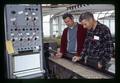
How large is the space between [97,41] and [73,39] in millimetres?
192

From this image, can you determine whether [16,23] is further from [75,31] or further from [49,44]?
[75,31]

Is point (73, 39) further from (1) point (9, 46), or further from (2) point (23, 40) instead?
(1) point (9, 46)

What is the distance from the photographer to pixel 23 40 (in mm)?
1673

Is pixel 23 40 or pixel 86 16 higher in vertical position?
pixel 86 16

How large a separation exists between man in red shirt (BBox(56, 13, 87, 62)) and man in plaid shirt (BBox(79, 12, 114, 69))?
4 cm

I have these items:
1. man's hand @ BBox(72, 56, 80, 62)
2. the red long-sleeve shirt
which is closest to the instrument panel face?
the red long-sleeve shirt

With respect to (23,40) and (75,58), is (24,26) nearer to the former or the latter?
(23,40)

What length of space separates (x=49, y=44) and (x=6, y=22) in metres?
0.37

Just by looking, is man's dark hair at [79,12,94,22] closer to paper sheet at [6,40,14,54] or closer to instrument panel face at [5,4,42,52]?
instrument panel face at [5,4,42,52]

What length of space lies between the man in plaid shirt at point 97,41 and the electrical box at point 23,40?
35 cm

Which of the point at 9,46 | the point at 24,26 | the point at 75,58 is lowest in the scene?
the point at 75,58

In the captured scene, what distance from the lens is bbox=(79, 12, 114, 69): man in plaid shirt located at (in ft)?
5.52

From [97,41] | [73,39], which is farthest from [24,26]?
[97,41]

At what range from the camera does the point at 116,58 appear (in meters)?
1.70
